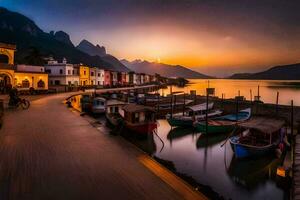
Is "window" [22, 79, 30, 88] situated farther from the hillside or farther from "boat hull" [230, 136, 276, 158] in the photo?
the hillside

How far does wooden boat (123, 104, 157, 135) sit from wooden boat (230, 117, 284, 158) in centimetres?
782

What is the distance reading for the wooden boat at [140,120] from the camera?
20547mm

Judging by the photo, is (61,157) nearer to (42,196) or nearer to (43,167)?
(43,167)

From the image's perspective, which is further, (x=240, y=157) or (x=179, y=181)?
(x=240, y=157)

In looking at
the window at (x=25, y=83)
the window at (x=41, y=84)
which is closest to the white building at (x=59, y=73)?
the window at (x=41, y=84)

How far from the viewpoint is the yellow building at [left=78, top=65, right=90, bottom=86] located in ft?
235

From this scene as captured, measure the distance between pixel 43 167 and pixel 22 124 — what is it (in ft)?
32.6

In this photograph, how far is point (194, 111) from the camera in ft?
94.9

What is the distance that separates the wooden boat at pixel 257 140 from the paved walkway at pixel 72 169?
31.3 ft

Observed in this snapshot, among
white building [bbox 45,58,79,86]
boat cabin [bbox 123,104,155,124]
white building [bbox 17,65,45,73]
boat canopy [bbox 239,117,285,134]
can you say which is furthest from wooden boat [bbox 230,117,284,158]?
white building [bbox 45,58,79,86]

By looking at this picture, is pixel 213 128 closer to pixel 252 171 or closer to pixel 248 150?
pixel 248 150

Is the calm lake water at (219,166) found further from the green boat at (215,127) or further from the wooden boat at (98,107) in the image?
the wooden boat at (98,107)

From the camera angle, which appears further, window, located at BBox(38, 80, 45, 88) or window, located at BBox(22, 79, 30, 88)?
window, located at BBox(38, 80, 45, 88)

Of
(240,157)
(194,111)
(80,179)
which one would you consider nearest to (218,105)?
(194,111)
